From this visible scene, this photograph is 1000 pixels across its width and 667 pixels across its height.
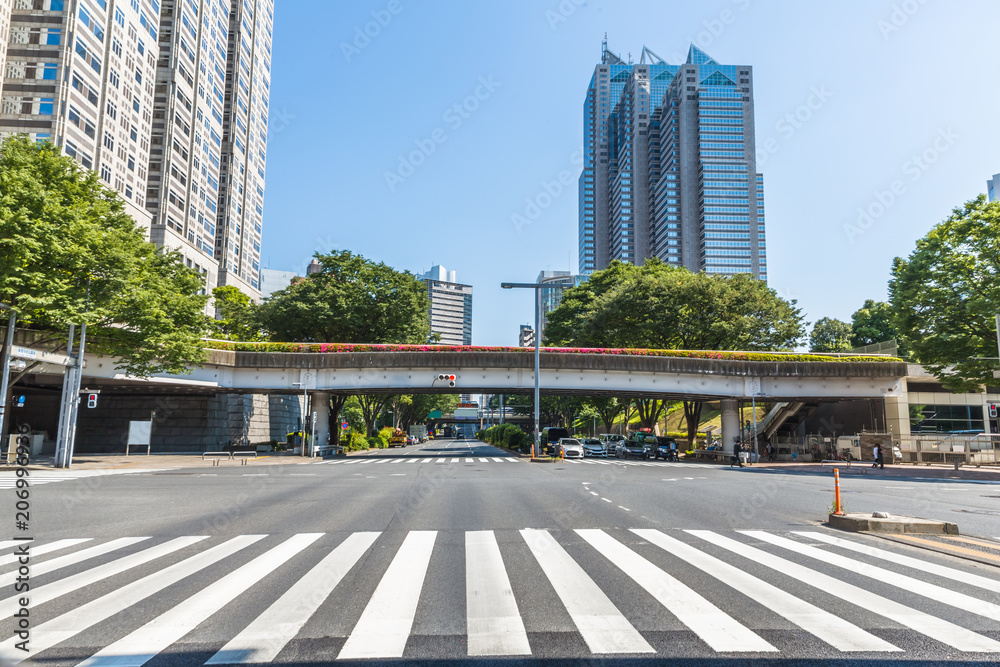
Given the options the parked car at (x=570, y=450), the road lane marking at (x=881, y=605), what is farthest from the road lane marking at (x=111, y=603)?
the parked car at (x=570, y=450)

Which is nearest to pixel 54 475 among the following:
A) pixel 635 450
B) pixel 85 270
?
pixel 85 270

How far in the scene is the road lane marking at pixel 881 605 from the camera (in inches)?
199

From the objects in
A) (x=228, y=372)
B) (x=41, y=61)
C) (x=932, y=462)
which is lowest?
(x=932, y=462)

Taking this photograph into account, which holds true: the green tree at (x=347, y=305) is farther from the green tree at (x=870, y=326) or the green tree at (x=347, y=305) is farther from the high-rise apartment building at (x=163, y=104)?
the green tree at (x=870, y=326)

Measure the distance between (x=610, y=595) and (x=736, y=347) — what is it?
151ft

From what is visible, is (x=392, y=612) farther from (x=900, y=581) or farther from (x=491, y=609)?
(x=900, y=581)

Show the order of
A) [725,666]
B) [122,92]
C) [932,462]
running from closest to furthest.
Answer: [725,666] → [932,462] → [122,92]

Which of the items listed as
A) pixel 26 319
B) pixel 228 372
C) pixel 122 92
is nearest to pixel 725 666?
pixel 26 319

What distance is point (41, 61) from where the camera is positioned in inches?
2089

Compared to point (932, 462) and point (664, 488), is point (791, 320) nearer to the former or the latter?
point (932, 462)

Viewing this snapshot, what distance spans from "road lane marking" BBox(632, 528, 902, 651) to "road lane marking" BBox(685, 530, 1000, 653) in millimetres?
502

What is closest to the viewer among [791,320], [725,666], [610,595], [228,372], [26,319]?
[725,666]

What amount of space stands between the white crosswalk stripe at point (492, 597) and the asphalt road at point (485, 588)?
3cm

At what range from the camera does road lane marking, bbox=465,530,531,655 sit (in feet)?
16.1
